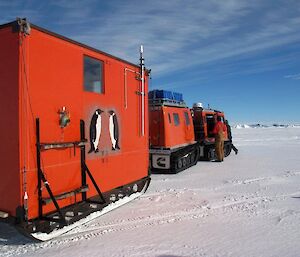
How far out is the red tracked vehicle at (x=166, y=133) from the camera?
12.7 metres

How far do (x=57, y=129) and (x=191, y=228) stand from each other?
2.76 metres

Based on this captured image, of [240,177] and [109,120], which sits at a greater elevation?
[109,120]

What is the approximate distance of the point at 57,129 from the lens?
18.7 feet

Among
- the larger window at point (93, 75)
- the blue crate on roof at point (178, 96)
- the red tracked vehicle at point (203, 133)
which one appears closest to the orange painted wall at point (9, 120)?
the larger window at point (93, 75)

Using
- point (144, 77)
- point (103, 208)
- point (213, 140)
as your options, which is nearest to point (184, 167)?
point (213, 140)

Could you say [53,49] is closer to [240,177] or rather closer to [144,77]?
[144,77]

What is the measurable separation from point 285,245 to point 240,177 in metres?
6.55

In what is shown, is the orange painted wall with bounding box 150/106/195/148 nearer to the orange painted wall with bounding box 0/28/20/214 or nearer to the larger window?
the larger window

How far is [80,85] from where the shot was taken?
6.28m

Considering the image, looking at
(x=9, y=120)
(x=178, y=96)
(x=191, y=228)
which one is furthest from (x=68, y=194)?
(x=178, y=96)

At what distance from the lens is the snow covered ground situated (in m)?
5.26

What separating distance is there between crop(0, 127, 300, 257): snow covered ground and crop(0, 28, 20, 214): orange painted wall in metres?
0.88

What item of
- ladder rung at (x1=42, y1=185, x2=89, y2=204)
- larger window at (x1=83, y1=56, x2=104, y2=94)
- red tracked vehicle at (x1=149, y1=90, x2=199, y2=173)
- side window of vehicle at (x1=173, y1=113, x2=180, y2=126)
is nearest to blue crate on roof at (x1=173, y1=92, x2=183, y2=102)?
red tracked vehicle at (x1=149, y1=90, x2=199, y2=173)

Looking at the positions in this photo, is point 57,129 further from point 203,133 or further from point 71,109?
point 203,133
